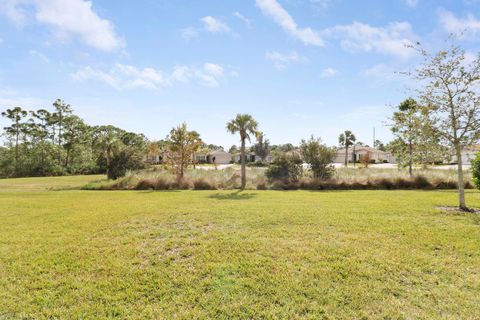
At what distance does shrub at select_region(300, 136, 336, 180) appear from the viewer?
758 inches

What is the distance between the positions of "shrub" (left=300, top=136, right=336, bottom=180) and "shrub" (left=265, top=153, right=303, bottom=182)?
799 millimetres

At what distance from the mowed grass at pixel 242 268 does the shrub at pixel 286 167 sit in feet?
37.8

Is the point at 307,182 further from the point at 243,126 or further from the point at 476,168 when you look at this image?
the point at 476,168

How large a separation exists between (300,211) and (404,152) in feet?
18.7

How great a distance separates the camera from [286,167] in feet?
63.8

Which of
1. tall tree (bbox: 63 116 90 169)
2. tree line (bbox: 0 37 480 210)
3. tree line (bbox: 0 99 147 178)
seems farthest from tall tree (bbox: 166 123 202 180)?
tall tree (bbox: 63 116 90 169)

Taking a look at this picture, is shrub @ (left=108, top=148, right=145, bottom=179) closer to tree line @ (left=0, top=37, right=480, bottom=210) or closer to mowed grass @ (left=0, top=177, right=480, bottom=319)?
tree line @ (left=0, top=37, right=480, bottom=210)

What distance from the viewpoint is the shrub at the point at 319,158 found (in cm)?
1927

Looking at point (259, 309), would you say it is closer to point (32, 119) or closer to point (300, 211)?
point (300, 211)

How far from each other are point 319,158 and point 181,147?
462 inches

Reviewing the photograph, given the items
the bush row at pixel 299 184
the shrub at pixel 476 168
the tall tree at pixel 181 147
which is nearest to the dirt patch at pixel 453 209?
the shrub at pixel 476 168

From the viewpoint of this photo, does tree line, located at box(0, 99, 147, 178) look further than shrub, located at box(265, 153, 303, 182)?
Yes

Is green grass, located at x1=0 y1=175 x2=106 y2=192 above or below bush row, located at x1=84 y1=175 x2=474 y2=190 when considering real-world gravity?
below

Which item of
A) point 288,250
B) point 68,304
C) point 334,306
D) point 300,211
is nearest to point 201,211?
point 300,211
